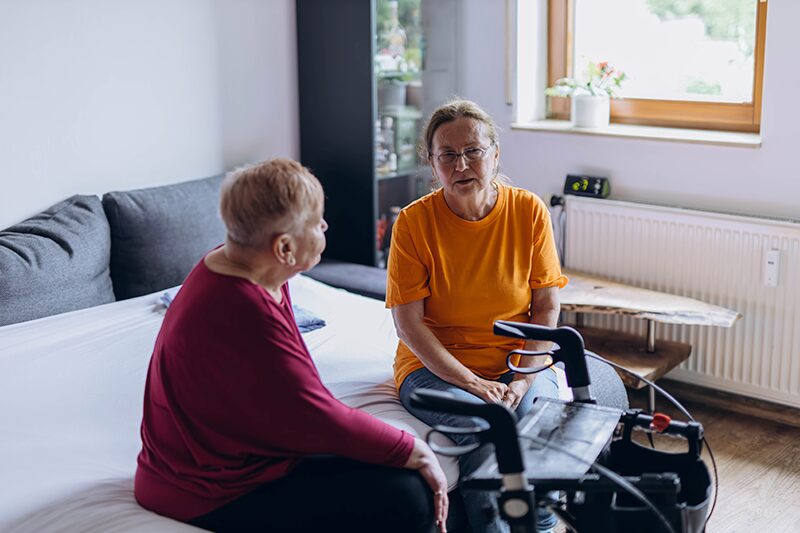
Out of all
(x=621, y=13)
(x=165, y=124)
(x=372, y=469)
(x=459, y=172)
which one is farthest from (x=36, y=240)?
(x=621, y=13)

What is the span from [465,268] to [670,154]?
134cm

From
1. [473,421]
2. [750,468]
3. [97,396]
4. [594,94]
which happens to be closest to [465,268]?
[473,421]

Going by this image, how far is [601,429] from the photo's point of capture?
1712 mm

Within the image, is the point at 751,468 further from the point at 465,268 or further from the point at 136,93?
the point at 136,93

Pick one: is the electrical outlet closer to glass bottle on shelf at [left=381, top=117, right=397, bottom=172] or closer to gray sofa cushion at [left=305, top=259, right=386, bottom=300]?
gray sofa cushion at [left=305, top=259, right=386, bottom=300]

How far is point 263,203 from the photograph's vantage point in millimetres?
1628

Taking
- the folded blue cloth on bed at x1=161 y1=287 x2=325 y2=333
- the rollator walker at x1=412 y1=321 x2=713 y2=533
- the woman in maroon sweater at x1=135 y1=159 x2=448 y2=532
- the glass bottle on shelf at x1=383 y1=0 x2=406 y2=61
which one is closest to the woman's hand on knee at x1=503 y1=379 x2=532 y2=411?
the rollator walker at x1=412 y1=321 x2=713 y2=533

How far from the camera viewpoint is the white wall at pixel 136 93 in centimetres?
298

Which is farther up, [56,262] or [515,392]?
[56,262]

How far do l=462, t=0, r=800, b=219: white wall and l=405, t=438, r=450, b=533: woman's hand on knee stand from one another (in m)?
1.81

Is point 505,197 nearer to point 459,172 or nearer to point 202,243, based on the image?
point 459,172

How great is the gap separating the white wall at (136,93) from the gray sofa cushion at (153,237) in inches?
7.9

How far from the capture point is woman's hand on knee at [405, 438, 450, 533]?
177 centimetres

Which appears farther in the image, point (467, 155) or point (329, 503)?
point (467, 155)
